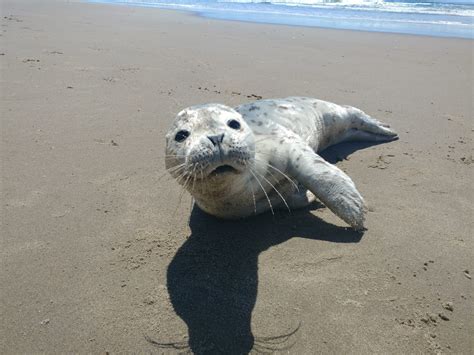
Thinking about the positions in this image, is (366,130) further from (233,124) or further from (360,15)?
(360,15)

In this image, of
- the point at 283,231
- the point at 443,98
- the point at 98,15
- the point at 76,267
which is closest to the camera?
the point at 76,267

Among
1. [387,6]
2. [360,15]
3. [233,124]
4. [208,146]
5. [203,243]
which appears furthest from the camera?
[387,6]

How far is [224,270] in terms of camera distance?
96.0 inches

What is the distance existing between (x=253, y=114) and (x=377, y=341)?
→ 2.19 m

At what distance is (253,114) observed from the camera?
145 inches

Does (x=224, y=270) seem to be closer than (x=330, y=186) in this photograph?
Yes

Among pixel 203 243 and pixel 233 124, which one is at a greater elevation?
pixel 233 124

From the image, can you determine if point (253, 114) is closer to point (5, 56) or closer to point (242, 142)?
point (242, 142)

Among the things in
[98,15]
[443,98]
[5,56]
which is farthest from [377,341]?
[98,15]

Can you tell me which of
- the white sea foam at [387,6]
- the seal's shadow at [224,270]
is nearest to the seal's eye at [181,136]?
the seal's shadow at [224,270]

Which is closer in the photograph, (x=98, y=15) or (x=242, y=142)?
(x=242, y=142)

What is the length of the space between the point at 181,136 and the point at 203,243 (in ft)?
2.23

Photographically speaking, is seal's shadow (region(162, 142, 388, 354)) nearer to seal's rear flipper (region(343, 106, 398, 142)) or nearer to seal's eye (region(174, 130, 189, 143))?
seal's eye (region(174, 130, 189, 143))

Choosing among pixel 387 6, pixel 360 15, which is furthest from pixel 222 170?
pixel 387 6
